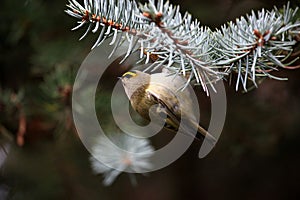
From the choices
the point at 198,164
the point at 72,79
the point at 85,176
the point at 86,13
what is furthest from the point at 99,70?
the point at 198,164

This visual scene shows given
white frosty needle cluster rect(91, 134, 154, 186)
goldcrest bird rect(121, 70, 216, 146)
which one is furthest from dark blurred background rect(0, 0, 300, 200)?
goldcrest bird rect(121, 70, 216, 146)

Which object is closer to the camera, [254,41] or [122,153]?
[254,41]

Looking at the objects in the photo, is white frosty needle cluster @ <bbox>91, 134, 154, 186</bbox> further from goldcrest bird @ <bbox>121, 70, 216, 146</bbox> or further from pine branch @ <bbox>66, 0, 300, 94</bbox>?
pine branch @ <bbox>66, 0, 300, 94</bbox>

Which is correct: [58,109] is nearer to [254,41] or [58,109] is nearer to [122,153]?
[122,153]

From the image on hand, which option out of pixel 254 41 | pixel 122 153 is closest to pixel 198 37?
pixel 254 41

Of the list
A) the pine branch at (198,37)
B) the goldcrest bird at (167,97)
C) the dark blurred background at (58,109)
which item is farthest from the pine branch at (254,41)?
the dark blurred background at (58,109)
